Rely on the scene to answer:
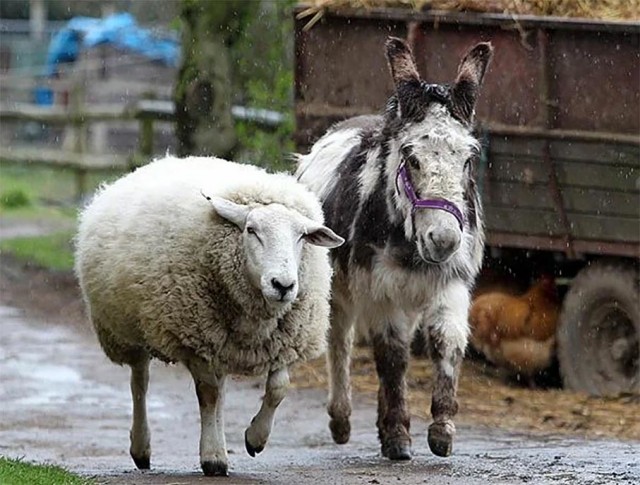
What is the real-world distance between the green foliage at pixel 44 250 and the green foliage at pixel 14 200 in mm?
3084

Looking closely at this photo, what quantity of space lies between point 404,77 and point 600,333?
4123mm

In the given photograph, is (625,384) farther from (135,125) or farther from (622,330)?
(135,125)

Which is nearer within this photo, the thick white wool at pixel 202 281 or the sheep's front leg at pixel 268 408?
the thick white wool at pixel 202 281

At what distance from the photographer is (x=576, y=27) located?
11.8m

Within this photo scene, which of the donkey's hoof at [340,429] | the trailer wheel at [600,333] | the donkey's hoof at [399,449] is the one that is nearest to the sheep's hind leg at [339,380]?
the donkey's hoof at [340,429]

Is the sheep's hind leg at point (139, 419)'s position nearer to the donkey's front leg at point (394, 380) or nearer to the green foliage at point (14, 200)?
the donkey's front leg at point (394, 380)

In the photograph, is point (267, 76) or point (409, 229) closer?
point (409, 229)

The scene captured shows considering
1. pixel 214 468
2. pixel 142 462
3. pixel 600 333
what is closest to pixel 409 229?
pixel 214 468

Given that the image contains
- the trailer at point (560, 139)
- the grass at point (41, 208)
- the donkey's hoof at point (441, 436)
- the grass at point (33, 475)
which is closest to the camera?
the grass at point (33, 475)

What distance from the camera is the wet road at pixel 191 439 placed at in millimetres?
8750

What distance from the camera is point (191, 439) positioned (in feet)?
37.7

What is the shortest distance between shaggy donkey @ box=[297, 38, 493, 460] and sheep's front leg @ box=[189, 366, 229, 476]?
3.79 feet

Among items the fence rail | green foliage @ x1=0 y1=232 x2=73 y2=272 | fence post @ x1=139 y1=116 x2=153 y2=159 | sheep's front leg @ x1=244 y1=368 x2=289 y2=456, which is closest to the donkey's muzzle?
sheep's front leg @ x1=244 y1=368 x2=289 y2=456

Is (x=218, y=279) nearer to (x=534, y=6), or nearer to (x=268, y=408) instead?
(x=268, y=408)
